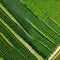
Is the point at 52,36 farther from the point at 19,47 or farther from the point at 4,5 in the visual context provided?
the point at 4,5

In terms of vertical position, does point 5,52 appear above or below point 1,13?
below

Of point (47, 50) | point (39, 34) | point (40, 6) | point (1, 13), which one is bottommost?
point (47, 50)

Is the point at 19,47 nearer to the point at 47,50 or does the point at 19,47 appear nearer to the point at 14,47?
the point at 14,47

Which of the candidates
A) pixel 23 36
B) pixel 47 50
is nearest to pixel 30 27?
pixel 23 36

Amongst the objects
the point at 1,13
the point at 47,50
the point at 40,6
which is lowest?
the point at 47,50

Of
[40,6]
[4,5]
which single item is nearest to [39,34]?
[40,6]

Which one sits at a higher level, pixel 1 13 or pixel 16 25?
pixel 1 13
